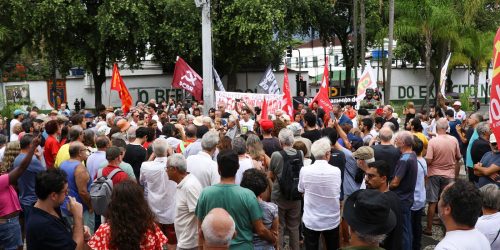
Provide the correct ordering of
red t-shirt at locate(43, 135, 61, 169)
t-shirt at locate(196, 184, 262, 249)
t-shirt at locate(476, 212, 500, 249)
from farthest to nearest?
red t-shirt at locate(43, 135, 61, 169), t-shirt at locate(196, 184, 262, 249), t-shirt at locate(476, 212, 500, 249)

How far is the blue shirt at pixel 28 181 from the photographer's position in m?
6.69

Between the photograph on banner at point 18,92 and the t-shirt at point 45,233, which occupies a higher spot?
the photograph on banner at point 18,92

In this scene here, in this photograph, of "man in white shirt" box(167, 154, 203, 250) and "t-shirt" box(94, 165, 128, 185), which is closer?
"man in white shirt" box(167, 154, 203, 250)

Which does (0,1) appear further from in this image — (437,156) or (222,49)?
(437,156)

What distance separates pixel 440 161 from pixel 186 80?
10317 mm

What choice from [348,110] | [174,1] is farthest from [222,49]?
[348,110]

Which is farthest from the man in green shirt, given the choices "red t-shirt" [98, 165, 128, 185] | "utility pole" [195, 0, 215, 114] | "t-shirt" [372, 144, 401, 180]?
"utility pole" [195, 0, 215, 114]

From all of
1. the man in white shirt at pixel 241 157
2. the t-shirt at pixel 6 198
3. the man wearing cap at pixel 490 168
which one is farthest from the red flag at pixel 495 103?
the t-shirt at pixel 6 198

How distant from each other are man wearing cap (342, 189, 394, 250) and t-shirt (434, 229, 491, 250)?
0.33 meters

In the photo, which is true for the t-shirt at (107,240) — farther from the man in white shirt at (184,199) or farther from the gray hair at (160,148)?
the gray hair at (160,148)

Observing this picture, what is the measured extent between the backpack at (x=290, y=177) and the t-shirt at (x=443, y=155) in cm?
249

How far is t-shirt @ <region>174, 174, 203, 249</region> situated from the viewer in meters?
5.38

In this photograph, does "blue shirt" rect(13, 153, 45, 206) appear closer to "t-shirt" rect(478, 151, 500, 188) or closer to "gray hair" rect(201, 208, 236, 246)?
"gray hair" rect(201, 208, 236, 246)

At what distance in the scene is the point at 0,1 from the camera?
25031mm
